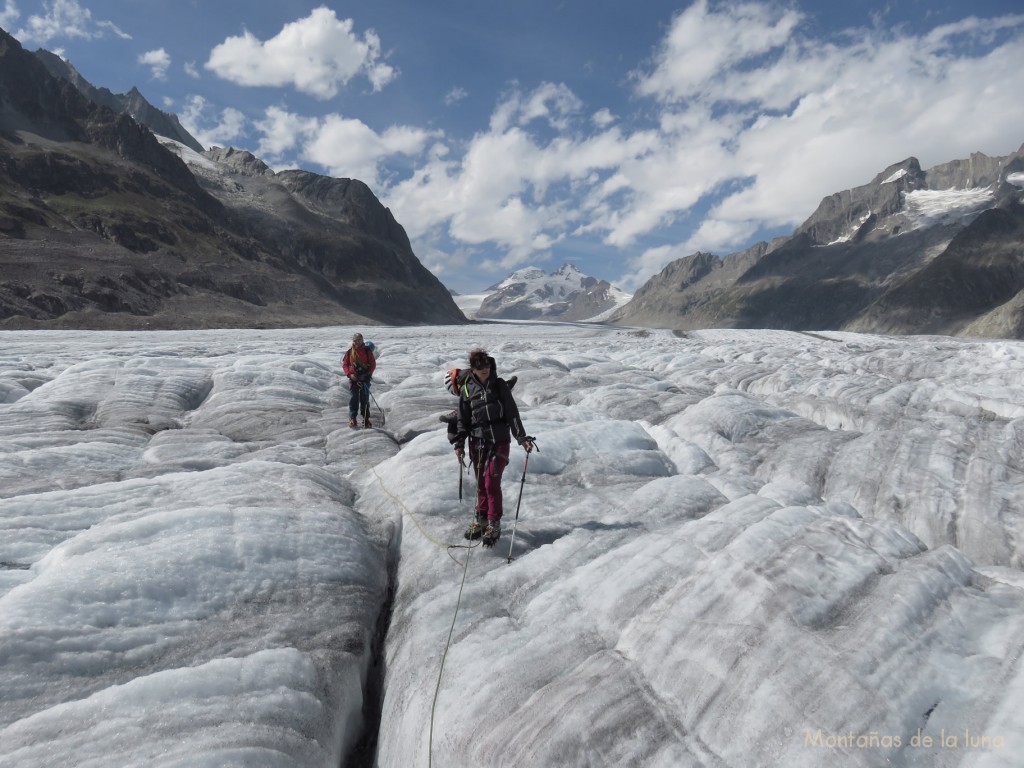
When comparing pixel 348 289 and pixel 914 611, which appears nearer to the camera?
pixel 914 611

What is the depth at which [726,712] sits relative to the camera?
5.29m

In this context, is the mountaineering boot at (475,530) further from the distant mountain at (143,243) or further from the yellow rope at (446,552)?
the distant mountain at (143,243)

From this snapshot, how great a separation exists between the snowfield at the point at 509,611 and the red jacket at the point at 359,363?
4.07 metres

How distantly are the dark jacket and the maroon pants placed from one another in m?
0.14

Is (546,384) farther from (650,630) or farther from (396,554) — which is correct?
(650,630)

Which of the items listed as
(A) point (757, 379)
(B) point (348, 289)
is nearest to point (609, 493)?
(A) point (757, 379)

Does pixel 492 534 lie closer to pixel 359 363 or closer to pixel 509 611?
pixel 509 611

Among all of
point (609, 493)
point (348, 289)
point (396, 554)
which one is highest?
point (348, 289)

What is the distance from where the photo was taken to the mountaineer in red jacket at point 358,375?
16781 millimetres

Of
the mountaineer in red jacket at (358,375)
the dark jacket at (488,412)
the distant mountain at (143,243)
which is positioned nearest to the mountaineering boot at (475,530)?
the dark jacket at (488,412)

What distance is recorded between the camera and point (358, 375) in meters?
16.9

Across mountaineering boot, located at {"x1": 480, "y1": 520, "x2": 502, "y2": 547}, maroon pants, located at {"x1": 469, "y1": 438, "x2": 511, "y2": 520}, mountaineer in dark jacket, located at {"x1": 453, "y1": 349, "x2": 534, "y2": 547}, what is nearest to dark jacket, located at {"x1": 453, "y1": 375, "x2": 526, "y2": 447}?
mountaineer in dark jacket, located at {"x1": 453, "y1": 349, "x2": 534, "y2": 547}

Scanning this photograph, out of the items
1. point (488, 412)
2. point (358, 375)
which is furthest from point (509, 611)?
point (358, 375)

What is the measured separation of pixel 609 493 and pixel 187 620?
23.9 feet
